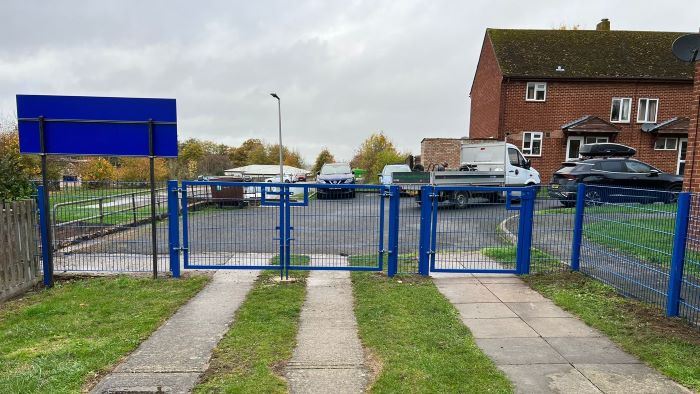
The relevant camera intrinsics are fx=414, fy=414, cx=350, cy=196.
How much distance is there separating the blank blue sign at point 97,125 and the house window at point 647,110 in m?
26.9

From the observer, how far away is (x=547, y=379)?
353 centimetres

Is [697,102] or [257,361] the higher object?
[697,102]

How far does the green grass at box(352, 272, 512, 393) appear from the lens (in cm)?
341

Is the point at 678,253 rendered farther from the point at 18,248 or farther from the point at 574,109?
the point at 574,109

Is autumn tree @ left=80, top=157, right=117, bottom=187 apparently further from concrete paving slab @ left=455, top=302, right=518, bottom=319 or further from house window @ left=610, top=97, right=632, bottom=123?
house window @ left=610, top=97, right=632, bottom=123

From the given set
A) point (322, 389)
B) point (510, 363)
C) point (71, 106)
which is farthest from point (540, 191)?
point (71, 106)

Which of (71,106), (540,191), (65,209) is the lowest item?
(65,209)

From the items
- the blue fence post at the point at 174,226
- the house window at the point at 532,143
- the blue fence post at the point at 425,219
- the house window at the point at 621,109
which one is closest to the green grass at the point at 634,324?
the blue fence post at the point at 425,219

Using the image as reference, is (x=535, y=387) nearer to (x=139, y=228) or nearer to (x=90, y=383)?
(x=90, y=383)

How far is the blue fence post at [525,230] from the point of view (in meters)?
6.66

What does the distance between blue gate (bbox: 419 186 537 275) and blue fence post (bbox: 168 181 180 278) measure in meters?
3.91

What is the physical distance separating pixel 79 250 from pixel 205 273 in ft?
9.12

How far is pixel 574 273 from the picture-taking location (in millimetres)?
6660

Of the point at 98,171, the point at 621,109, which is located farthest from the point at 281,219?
the point at 621,109
